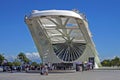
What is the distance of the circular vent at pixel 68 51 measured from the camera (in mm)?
82562

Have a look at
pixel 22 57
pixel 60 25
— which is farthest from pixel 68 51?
pixel 22 57

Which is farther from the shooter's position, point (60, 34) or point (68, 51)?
point (68, 51)

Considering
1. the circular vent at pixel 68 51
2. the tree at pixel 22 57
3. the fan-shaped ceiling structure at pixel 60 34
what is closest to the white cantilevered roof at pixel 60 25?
the fan-shaped ceiling structure at pixel 60 34

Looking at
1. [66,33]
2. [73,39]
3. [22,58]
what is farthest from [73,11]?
[22,58]

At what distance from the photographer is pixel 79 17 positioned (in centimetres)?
6181

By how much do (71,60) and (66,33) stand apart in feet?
33.6

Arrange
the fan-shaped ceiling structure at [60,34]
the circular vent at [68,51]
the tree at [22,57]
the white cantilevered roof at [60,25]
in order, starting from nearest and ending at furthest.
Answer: the white cantilevered roof at [60,25] → the fan-shaped ceiling structure at [60,34] → the circular vent at [68,51] → the tree at [22,57]

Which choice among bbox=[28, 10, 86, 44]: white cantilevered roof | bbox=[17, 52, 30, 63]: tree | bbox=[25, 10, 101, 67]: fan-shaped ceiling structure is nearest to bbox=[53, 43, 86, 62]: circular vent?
bbox=[25, 10, 101, 67]: fan-shaped ceiling structure

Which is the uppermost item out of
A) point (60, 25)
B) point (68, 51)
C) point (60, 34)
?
point (60, 25)

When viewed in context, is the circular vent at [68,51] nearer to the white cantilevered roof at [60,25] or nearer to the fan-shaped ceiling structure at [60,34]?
the fan-shaped ceiling structure at [60,34]

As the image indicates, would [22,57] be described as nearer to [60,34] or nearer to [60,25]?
[60,34]

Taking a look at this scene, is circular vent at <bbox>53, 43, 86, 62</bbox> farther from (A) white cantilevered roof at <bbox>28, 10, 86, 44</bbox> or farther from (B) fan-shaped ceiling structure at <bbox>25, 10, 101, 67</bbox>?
(A) white cantilevered roof at <bbox>28, 10, 86, 44</bbox>

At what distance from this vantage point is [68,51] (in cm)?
8288

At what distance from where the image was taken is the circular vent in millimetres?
82562
